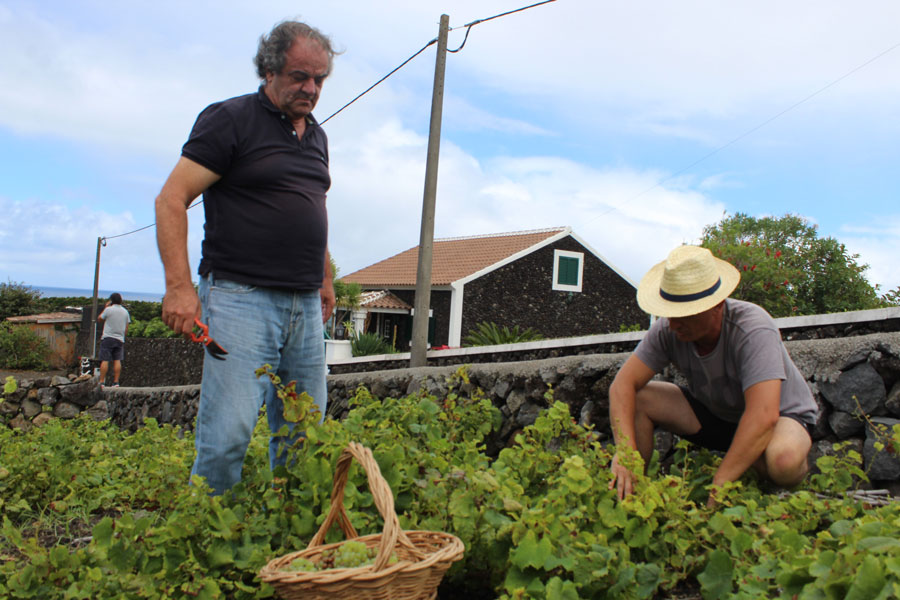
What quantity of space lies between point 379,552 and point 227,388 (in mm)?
1007

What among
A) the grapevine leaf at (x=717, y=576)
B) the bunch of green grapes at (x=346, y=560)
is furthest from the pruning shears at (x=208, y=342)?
the grapevine leaf at (x=717, y=576)

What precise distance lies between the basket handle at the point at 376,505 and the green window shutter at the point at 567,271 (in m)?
21.1

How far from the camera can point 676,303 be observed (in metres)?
2.83

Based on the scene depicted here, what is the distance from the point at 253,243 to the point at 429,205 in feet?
26.1

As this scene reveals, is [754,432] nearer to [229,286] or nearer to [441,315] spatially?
[229,286]

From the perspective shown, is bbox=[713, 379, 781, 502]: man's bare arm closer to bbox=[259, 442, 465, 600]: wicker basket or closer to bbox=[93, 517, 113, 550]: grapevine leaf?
bbox=[259, 442, 465, 600]: wicker basket

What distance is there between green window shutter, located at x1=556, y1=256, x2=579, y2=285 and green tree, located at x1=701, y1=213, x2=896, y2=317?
419 cm

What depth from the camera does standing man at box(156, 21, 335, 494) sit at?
2.52 meters

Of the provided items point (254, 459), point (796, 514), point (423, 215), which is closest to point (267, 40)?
point (254, 459)

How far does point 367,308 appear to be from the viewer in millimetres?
22500

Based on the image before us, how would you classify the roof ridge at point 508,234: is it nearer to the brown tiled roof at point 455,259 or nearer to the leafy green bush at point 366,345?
the brown tiled roof at point 455,259

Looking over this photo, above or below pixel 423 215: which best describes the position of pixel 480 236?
above

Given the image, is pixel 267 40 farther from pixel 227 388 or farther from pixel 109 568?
pixel 109 568

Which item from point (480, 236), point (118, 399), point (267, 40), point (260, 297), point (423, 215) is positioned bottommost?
point (118, 399)
